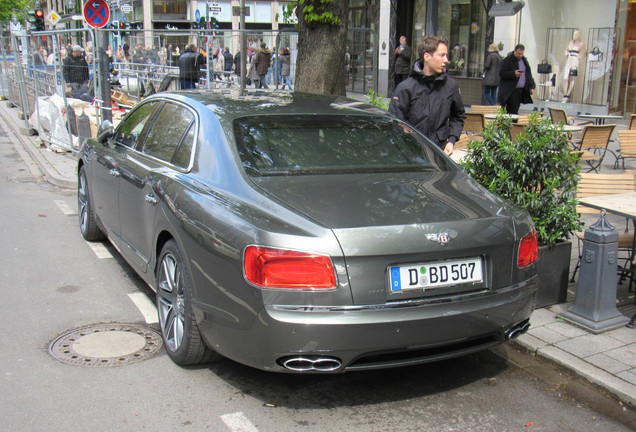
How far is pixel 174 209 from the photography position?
385 centimetres

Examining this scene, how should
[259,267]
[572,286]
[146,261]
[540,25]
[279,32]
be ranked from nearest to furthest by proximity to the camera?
[259,267]
[146,261]
[572,286]
[279,32]
[540,25]

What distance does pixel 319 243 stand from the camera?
3.04 meters

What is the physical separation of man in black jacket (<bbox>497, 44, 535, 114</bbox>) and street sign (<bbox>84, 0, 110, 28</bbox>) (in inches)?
315

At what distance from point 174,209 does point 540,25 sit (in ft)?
51.5

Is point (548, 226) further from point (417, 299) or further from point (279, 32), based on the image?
point (279, 32)

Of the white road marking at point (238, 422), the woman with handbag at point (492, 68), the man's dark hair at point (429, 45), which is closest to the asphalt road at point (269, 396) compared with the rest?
the white road marking at point (238, 422)

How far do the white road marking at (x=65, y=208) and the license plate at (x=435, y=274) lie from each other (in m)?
5.94

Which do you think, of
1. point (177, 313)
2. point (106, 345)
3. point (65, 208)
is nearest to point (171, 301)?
point (177, 313)

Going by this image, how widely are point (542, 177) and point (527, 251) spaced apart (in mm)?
1379

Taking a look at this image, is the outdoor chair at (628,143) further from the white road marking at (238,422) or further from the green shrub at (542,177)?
the white road marking at (238,422)

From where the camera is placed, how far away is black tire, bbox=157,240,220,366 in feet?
12.1

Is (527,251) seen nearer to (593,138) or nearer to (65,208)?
(65,208)

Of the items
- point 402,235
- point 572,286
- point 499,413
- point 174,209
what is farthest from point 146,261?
point 572,286

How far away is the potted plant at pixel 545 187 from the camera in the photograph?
15.5 ft
